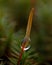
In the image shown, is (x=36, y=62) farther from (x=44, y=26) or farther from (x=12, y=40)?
(x=44, y=26)

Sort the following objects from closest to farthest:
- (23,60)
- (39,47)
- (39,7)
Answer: (23,60) → (39,47) → (39,7)

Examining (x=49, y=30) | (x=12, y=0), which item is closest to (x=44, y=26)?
(x=49, y=30)

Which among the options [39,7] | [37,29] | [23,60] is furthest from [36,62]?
[39,7]

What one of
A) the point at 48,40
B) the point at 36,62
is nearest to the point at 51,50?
the point at 48,40

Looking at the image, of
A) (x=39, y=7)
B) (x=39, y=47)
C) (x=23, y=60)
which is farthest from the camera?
(x=39, y=7)

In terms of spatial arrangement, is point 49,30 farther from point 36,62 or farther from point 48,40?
point 36,62

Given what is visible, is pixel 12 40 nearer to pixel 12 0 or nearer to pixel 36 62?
pixel 36 62

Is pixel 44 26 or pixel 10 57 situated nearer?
pixel 10 57

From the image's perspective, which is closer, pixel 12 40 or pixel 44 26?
pixel 12 40
